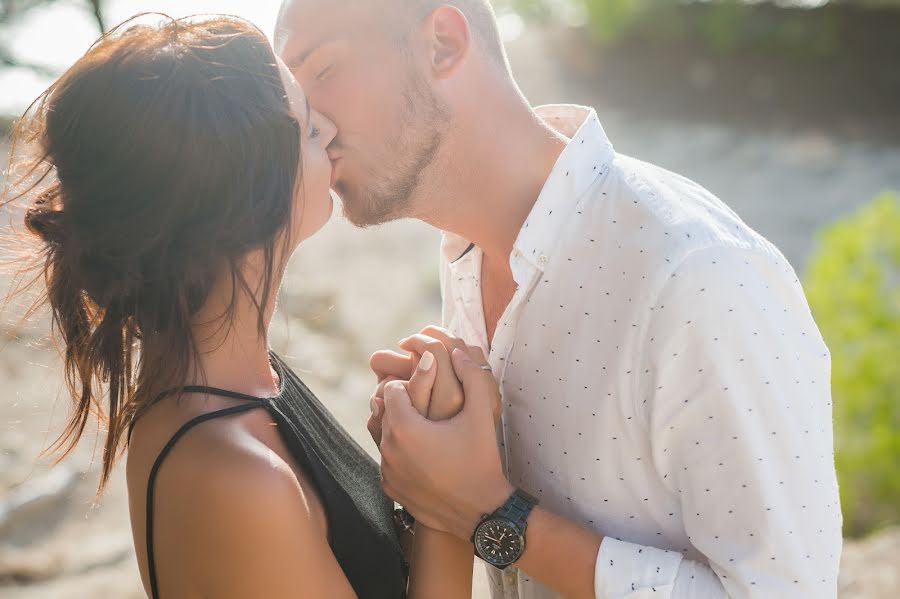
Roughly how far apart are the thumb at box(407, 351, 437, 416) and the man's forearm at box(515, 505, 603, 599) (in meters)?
0.29

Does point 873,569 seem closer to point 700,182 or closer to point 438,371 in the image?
point 438,371

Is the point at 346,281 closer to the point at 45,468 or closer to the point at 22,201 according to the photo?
the point at 45,468

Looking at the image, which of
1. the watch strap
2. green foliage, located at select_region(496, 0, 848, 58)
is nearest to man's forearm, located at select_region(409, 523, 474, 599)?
the watch strap

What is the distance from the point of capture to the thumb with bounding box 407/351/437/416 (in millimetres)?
1770

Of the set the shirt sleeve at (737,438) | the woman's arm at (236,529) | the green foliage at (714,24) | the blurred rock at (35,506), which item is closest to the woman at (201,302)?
the woman's arm at (236,529)

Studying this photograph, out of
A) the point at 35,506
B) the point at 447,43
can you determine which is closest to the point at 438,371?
the point at 447,43

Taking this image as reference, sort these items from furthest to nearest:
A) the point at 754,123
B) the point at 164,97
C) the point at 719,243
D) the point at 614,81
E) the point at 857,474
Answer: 1. the point at 614,81
2. the point at 754,123
3. the point at 857,474
4. the point at 719,243
5. the point at 164,97

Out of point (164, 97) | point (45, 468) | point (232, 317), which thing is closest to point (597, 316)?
point (232, 317)

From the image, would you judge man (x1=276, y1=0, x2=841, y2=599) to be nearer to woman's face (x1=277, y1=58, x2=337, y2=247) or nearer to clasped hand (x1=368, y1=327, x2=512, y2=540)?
clasped hand (x1=368, y1=327, x2=512, y2=540)

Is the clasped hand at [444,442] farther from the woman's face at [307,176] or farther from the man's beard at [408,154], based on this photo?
the man's beard at [408,154]

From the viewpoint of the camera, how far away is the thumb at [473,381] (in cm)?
177

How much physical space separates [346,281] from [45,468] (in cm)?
304

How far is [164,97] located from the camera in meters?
1.52

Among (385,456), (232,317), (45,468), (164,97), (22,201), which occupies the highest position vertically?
(164,97)
